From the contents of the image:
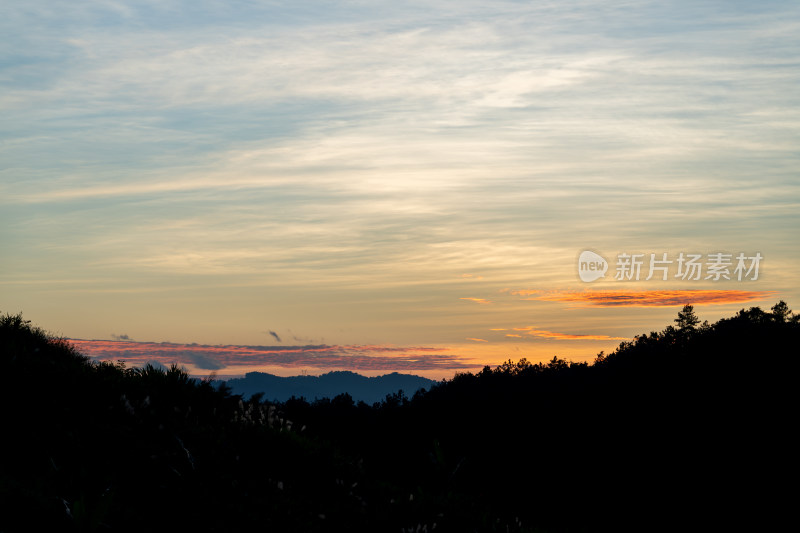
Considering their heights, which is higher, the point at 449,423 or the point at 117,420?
the point at 117,420

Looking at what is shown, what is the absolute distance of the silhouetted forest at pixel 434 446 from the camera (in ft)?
50.2

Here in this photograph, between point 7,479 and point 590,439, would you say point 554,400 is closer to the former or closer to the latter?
point 590,439

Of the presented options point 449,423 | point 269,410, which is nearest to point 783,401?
point 449,423

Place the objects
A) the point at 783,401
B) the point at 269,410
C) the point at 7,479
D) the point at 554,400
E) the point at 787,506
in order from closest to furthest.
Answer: the point at 7,479
the point at 269,410
the point at 787,506
the point at 783,401
the point at 554,400

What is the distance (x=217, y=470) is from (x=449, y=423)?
45.2 metres

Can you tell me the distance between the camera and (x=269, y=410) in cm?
1914

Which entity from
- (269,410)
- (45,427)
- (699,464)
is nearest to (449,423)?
(699,464)

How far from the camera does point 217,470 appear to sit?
16.2 m

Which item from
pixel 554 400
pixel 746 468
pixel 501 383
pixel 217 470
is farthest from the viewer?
pixel 501 383

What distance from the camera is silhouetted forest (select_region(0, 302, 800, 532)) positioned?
50.2ft

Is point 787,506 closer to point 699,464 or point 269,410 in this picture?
point 699,464

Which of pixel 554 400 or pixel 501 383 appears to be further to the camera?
pixel 501 383

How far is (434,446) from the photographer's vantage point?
3916 centimetres

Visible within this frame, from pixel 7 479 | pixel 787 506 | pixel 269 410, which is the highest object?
pixel 269 410
